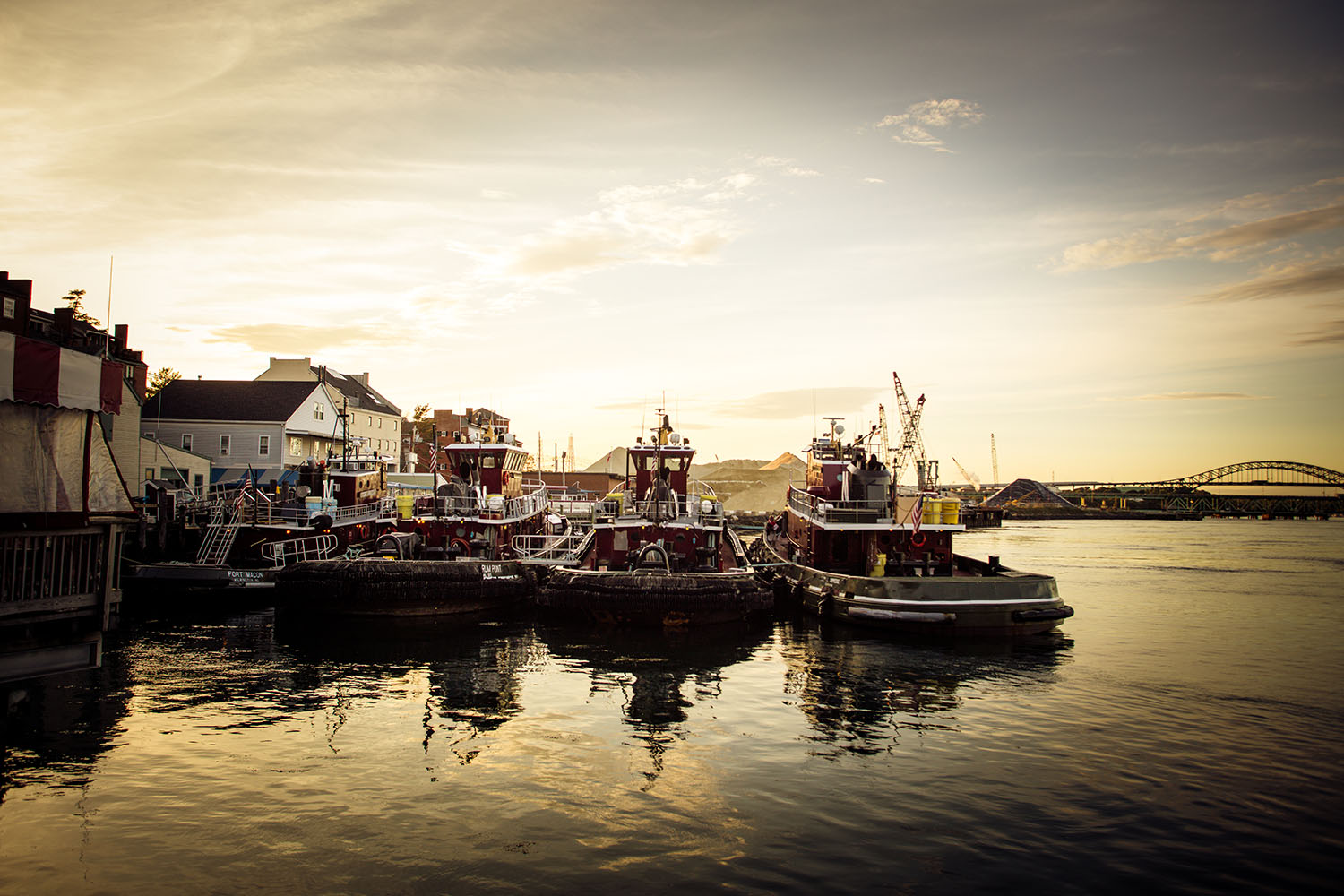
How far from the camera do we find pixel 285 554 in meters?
32.2

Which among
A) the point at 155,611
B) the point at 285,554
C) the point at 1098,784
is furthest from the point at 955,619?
the point at 155,611

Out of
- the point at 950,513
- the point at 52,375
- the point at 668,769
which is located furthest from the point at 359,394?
the point at 668,769

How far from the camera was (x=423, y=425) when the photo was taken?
332 feet

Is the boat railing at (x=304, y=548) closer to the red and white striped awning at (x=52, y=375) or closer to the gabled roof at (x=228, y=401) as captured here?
the red and white striped awning at (x=52, y=375)

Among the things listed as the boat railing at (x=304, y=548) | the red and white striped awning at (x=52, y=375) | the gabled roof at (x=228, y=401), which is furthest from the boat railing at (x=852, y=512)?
the gabled roof at (x=228, y=401)

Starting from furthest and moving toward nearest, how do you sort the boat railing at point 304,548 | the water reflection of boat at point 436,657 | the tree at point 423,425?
the tree at point 423,425 → the boat railing at point 304,548 → the water reflection of boat at point 436,657

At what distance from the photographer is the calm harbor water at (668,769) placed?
9.29 metres

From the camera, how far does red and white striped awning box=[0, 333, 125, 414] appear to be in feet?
38.8

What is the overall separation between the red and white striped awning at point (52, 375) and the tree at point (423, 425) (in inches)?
2958

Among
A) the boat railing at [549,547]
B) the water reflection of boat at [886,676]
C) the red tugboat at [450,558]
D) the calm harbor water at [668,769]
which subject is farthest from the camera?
the boat railing at [549,547]

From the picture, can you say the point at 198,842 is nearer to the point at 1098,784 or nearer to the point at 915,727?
the point at 915,727

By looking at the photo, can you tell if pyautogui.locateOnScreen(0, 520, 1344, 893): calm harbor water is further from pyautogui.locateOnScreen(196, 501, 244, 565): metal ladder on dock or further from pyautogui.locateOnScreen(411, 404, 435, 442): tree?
pyautogui.locateOnScreen(411, 404, 435, 442): tree

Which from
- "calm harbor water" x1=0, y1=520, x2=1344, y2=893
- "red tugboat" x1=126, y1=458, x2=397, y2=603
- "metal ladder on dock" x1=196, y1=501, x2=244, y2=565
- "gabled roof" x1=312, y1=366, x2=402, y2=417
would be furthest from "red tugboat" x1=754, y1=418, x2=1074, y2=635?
"gabled roof" x1=312, y1=366, x2=402, y2=417

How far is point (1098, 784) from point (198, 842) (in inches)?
540
